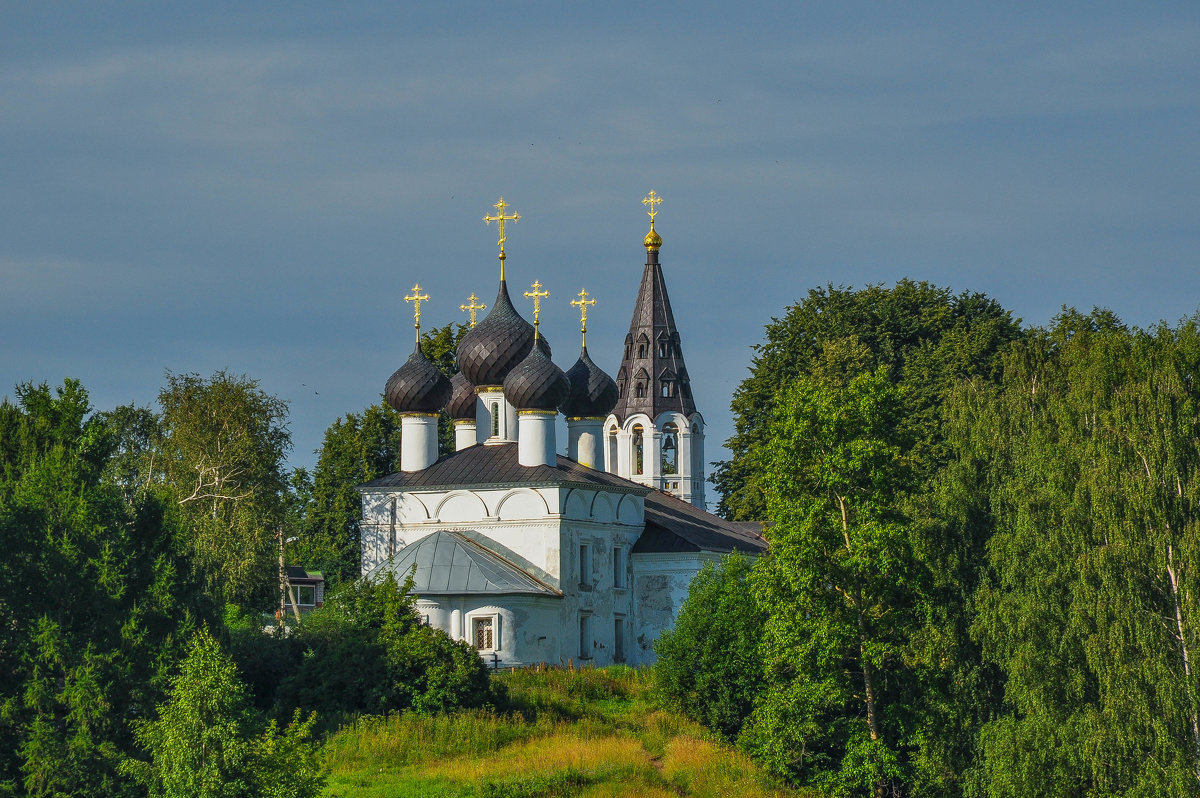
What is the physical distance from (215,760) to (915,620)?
13.0 m

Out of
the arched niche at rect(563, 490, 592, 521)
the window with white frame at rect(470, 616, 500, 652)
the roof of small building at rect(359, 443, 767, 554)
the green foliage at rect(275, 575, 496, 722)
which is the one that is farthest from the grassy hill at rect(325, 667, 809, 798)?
the roof of small building at rect(359, 443, 767, 554)

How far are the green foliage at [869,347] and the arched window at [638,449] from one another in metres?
5.92

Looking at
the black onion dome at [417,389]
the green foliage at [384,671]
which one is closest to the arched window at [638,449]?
the black onion dome at [417,389]

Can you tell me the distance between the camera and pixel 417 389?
132ft

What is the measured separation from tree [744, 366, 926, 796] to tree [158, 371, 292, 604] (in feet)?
58.3

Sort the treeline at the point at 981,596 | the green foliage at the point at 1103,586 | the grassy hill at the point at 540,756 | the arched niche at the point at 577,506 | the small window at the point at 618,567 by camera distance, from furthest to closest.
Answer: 1. the small window at the point at 618,567
2. the arched niche at the point at 577,506
3. the grassy hill at the point at 540,756
4. the treeline at the point at 981,596
5. the green foliage at the point at 1103,586

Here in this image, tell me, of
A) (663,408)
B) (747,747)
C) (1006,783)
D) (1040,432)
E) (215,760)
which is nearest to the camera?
(215,760)

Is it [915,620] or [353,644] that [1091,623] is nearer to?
[915,620]

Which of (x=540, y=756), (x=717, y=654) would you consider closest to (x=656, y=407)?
(x=717, y=654)

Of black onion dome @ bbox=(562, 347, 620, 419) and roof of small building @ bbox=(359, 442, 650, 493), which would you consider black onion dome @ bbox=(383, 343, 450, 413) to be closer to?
roof of small building @ bbox=(359, 442, 650, 493)

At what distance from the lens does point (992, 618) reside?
86.4ft

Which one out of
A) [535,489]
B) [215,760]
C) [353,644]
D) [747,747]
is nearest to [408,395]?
[535,489]

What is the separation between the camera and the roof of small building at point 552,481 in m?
37.2

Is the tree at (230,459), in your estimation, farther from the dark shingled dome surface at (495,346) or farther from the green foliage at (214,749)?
the green foliage at (214,749)
